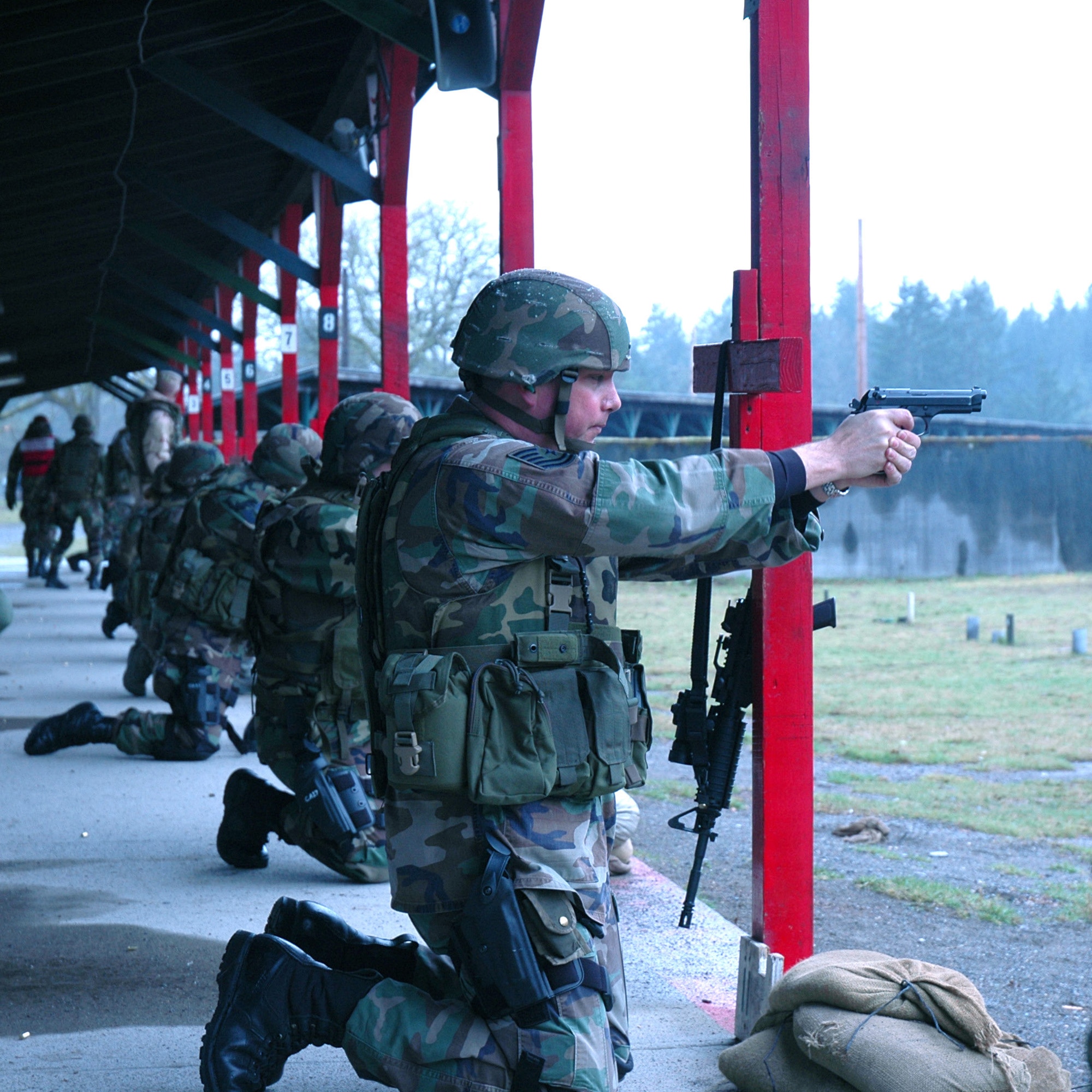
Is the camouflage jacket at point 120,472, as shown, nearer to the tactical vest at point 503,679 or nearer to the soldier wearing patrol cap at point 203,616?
the soldier wearing patrol cap at point 203,616

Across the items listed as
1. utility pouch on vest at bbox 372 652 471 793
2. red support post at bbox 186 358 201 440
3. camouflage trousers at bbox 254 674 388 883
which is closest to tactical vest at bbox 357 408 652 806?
utility pouch on vest at bbox 372 652 471 793

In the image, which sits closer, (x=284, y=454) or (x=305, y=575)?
(x=305, y=575)

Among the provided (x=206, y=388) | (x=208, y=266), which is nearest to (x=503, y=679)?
(x=208, y=266)

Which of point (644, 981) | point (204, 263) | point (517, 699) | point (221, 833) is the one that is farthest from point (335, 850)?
point (204, 263)

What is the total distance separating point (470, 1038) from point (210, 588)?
4.21 metres

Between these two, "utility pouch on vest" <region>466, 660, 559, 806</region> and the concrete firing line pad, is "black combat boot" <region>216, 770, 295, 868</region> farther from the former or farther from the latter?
"utility pouch on vest" <region>466, 660, 559, 806</region>

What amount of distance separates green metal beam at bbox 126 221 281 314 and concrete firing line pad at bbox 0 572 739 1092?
4915mm

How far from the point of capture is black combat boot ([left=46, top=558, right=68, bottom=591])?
61.5 feet

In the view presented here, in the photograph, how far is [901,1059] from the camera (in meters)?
2.76

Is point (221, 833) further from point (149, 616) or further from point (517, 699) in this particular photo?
point (149, 616)

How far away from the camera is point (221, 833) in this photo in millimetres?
5180

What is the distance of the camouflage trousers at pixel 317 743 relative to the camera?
4.91m

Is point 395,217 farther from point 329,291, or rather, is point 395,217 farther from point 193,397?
point 193,397

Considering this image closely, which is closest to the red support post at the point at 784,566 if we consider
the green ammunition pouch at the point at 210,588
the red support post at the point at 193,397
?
the green ammunition pouch at the point at 210,588
